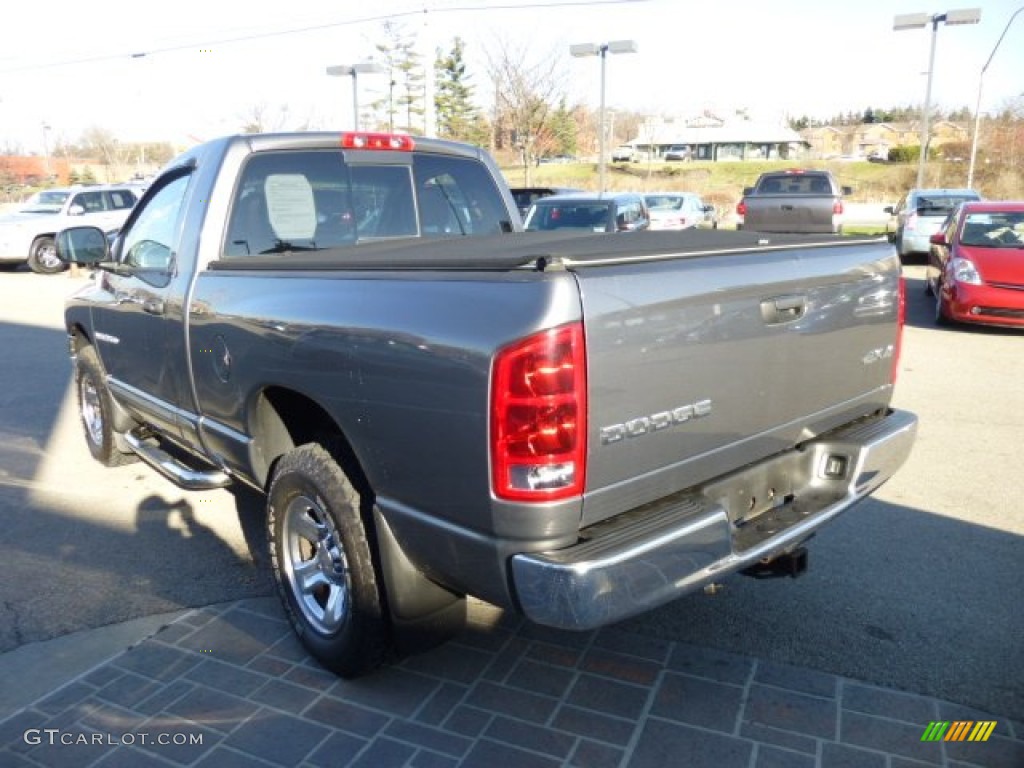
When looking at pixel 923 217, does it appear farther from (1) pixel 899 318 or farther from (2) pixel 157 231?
(2) pixel 157 231

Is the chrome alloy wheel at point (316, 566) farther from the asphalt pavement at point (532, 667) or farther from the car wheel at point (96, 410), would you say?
the car wheel at point (96, 410)

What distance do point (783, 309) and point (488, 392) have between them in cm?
122

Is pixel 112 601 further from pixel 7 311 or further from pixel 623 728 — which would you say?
pixel 7 311

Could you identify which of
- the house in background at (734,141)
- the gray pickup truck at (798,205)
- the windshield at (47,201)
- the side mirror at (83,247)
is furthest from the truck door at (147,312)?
the house in background at (734,141)

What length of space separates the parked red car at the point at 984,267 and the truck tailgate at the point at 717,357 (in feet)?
25.1

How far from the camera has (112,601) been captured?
385 centimetres

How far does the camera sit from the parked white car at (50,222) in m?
19.1

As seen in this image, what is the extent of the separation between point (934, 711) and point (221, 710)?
2567 millimetres

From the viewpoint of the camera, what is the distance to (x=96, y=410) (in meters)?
5.84

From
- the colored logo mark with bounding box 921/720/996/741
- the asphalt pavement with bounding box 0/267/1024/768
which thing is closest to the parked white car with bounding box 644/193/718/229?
the asphalt pavement with bounding box 0/267/1024/768

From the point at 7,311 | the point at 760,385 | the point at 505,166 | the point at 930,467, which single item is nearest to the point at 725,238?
the point at 760,385

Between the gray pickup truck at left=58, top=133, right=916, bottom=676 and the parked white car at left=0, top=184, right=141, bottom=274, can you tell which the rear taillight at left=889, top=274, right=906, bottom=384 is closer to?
the gray pickup truck at left=58, top=133, right=916, bottom=676

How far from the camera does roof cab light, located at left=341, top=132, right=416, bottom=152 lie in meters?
4.21

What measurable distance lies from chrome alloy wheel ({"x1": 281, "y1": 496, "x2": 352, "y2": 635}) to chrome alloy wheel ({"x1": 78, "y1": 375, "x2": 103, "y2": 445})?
2961mm
